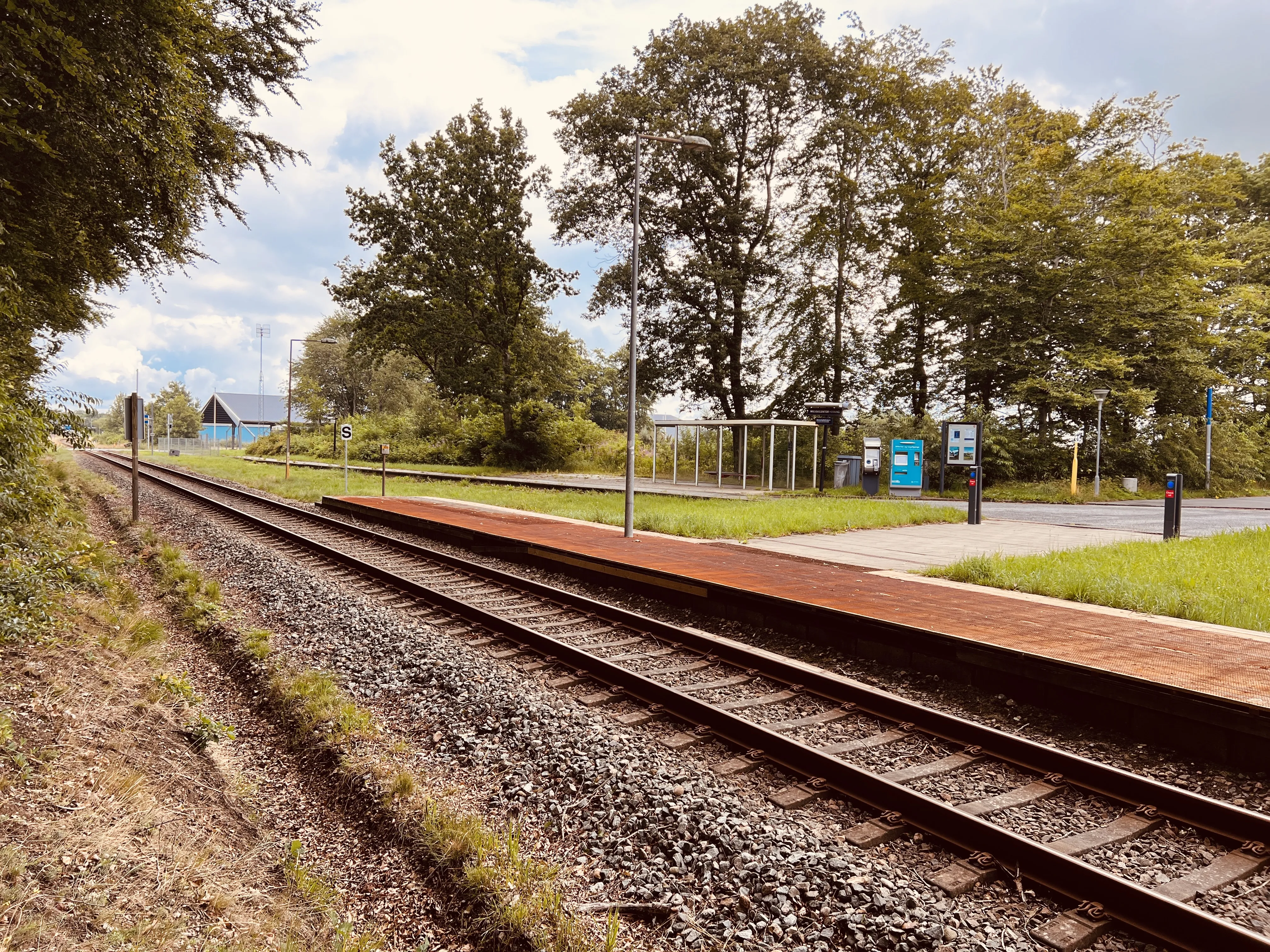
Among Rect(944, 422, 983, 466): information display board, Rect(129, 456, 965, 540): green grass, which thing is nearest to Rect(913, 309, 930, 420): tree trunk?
Rect(944, 422, 983, 466): information display board

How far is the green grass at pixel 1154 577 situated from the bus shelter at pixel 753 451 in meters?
15.0

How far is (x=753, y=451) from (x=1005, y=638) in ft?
71.8

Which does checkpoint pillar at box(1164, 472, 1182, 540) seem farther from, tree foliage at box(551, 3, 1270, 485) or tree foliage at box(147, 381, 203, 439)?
tree foliage at box(147, 381, 203, 439)

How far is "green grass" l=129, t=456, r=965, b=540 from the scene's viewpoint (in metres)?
15.1

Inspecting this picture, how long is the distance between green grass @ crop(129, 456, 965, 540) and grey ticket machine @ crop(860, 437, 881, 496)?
0.95 meters

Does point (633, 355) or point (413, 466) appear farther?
point (413, 466)

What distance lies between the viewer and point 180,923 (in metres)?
3.14

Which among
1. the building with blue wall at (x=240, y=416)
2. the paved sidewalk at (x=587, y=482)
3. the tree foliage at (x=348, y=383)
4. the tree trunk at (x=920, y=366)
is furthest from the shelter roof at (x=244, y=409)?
the tree trunk at (x=920, y=366)

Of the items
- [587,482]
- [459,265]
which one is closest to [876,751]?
[587,482]

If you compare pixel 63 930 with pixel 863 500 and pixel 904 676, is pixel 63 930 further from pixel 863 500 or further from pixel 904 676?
pixel 863 500

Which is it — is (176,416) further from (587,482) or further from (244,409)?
(587,482)

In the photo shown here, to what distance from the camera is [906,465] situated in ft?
82.6

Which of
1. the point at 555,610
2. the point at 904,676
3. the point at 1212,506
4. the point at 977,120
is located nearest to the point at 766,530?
the point at 555,610

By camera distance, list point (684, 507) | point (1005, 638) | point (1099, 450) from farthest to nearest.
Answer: point (1099, 450) → point (684, 507) → point (1005, 638)
